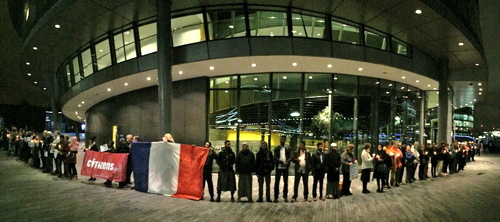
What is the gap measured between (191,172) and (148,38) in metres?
8.83

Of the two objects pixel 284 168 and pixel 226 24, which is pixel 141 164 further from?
pixel 226 24

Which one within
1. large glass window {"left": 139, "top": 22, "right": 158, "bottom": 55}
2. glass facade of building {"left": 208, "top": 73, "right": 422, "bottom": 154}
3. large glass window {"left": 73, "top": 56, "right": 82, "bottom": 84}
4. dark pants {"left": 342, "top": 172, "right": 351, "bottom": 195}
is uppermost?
large glass window {"left": 139, "top": 22, "right": 158, "bottom": 55}

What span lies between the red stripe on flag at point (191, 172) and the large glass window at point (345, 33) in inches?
346

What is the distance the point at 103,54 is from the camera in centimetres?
1764

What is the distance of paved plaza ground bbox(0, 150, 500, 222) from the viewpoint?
23.5 feet

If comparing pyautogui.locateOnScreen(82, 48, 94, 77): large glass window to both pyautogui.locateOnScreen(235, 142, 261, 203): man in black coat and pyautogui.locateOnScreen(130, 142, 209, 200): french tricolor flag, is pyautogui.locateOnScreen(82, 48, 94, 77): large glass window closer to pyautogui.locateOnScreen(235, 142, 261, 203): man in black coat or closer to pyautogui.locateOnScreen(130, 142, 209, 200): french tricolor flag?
pyautogui.locateOnScreen(130, 142, 209, 200): french tricolor flag

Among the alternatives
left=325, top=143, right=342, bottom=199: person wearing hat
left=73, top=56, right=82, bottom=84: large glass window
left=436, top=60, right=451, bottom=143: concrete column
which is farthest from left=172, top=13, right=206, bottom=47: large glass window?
left=436, top=60, right=451, bottom=143: concrete column

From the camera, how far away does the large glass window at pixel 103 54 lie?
1739cm

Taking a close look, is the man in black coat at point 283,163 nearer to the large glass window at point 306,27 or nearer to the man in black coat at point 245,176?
the man in black coat at point 245,176

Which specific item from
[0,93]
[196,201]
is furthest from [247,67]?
[0,93]

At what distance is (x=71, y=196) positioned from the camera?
29.6 ft

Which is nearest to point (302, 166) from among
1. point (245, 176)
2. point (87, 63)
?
point (245, 176)

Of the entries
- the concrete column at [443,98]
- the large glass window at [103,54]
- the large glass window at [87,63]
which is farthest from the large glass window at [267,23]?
the concrete column at [443,98]

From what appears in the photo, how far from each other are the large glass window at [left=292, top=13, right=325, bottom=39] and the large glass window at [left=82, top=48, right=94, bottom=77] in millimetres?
11779
